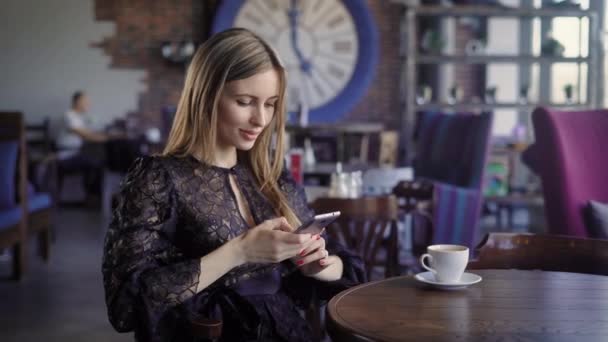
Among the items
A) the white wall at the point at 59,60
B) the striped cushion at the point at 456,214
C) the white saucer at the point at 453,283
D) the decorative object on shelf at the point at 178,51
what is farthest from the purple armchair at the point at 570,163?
the white wall at the point at 59,60

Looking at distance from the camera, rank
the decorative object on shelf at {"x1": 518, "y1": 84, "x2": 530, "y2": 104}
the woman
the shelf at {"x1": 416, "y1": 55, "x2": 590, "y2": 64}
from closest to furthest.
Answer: the woman, the shelf at {"x1": 416, "y1": 55, "x2": 590, "y2": 64}, the decorative object on shelf at {"x1": 518, "y1": 84, "x2": 530, "y2": 104}

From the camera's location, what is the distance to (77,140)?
8.68 meters

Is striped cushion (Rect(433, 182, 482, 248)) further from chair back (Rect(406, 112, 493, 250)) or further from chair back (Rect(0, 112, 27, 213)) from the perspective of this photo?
chair back (Rect(0, 112, 27, 213))

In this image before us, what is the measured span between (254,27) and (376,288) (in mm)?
7376

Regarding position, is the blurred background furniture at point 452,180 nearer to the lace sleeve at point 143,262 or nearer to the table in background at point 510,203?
the table in background at point 510,203

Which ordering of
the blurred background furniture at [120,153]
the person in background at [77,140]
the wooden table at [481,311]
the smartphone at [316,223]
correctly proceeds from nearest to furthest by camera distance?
1. the wooden table at [481,311]
2. the smartphone at [316,223]
3. the blurred background furniture at [120,153]
4. the person in background at [77,140]

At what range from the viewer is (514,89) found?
8859 mm

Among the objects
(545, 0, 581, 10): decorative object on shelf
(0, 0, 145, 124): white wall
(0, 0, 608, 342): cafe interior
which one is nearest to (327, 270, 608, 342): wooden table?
(0, 0, 608, 342): cafe interior

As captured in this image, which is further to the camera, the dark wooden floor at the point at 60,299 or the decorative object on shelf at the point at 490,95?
the decorative object on shelf at the point at 490,95

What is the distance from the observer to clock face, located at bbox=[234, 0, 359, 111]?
874 centimetres

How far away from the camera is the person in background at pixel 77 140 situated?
8.56 meters

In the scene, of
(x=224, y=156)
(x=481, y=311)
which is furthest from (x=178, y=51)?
(x=481, y=311)

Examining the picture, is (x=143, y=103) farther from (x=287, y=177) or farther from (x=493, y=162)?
(x=287, y=177)

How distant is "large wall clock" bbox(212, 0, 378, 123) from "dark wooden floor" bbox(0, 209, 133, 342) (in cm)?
323
